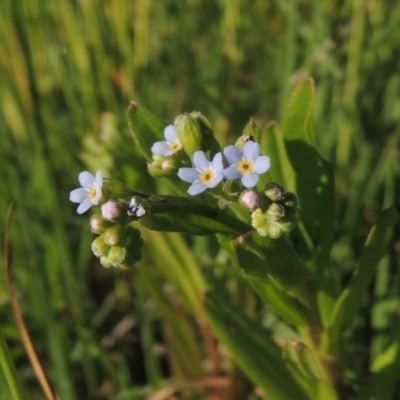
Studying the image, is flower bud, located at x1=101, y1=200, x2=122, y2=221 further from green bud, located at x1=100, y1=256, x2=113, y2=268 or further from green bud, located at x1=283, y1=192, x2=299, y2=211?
green bud, located at x1=283, y1=192, x2=299, y2=211

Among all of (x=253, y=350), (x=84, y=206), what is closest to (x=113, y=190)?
(x=84, y=206)

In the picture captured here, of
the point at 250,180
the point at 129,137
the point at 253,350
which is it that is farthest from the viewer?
the point at 129,137

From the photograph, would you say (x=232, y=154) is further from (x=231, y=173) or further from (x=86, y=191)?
(x=86, y=191)

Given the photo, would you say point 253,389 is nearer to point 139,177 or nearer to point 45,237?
point 139,177

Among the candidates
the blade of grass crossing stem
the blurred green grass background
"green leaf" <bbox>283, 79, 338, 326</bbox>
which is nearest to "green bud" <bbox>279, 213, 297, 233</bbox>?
"green leaf" <bbox>283, 79, 338, 326</bbox>

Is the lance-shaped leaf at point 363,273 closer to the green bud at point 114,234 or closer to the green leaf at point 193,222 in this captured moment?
the green leaf at point 193,222

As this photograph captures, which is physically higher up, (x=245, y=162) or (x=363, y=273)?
(x=245, y=162)
